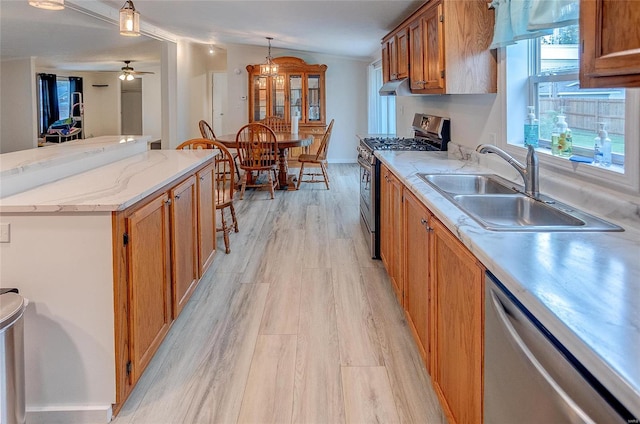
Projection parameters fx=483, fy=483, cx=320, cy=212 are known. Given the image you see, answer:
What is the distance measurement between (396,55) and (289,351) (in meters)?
3.26

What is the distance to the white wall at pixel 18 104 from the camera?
9.00 meters

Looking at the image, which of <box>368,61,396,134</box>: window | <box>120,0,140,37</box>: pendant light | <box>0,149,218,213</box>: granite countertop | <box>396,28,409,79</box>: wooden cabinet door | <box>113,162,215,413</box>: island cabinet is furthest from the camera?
<box>368,61,396,134</box>: window

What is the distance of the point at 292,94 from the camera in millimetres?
9336

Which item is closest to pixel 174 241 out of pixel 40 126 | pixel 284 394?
pixel 284 394

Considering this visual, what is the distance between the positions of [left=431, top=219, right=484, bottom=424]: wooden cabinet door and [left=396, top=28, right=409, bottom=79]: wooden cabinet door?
2680 millimetres

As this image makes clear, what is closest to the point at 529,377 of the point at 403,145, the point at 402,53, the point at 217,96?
the point at 403,145

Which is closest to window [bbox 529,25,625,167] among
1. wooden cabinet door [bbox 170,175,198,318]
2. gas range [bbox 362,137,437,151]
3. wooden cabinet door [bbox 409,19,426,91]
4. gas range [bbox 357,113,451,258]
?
wooden cabinet door [bbox 409,19,426,91]

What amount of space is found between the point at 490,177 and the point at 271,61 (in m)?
6.79

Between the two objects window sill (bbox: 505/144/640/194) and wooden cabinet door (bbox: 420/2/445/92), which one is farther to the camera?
wooden cabinet door (bbox: 420/2/445/92)

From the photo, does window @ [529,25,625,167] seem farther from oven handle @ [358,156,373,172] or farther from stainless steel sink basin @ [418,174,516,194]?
oven handle @ [358,156,373,172]

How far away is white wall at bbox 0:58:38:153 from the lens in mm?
9000

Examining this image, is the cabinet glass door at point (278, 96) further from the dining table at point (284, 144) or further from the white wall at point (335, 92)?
the dining table at point (284, 144)

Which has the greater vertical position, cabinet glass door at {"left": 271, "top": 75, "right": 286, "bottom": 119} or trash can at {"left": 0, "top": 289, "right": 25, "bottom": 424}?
cabinet glass door at {"left": 271, "top": 75, "right": 286, "bottom": 119}

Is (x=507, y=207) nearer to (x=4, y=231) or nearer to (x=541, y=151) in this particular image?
(x=541, y=151)
